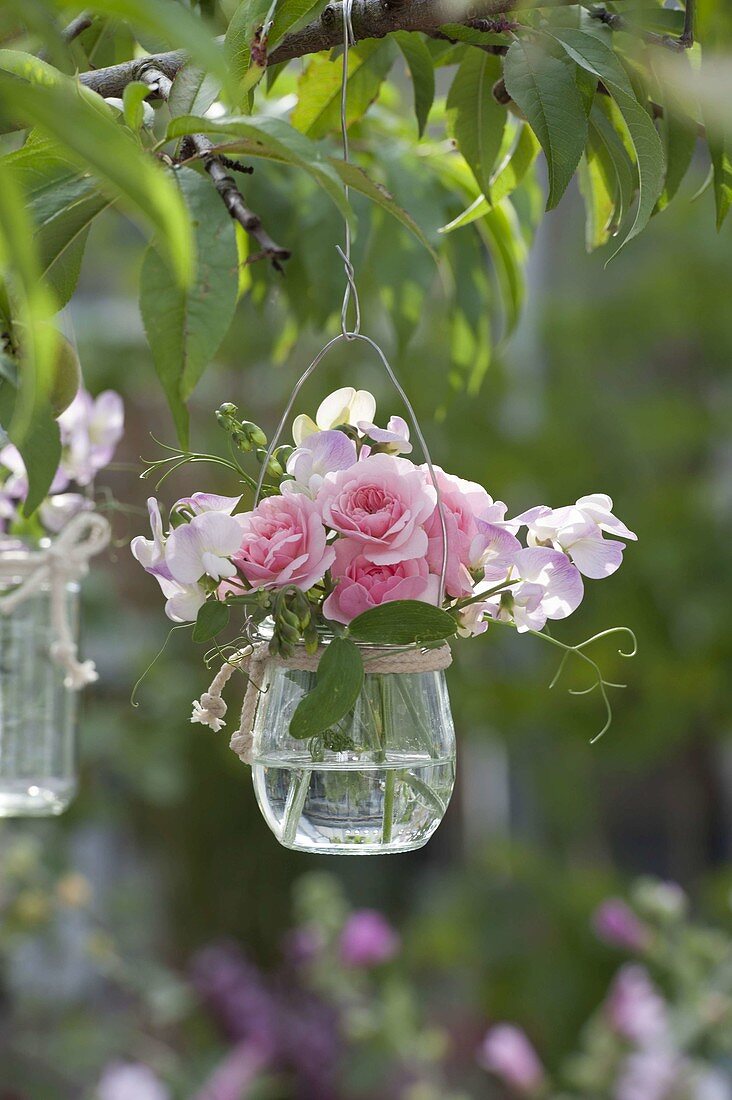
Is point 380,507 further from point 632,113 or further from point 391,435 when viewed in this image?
point 632,113

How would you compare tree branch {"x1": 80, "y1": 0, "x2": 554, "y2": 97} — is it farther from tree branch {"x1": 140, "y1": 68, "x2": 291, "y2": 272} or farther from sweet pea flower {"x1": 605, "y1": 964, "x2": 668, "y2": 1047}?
sweet pea flower {"x1": 605, "y1": 964, "x2": 668, "y2": 1047}

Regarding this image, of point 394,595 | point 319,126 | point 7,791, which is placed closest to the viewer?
point 394,595

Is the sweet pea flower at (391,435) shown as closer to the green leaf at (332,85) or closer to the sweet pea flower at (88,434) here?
the green leaf at (332,85)

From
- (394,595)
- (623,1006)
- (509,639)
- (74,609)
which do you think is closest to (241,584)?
(394,595)

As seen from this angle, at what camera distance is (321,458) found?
1.56 ft

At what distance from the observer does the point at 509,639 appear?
2855 mm

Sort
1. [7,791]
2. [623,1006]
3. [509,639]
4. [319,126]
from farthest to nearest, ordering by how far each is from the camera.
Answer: [509,639] < [623,1006] < [7,791] < [319,126]

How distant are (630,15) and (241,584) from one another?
12.6 inches

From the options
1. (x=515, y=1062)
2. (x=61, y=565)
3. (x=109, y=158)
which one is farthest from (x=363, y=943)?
(x=109, y=158)

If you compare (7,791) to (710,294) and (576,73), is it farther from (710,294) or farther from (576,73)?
(710,294)

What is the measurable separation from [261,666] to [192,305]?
0.52 ft

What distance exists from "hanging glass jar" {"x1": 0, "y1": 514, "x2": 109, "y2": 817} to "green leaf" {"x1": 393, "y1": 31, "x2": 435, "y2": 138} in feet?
1.12

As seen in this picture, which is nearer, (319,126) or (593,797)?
(319,126)

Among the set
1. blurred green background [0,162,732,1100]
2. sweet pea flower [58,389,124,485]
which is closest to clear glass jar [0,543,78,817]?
sweet pea flower [58,389,124,485]
